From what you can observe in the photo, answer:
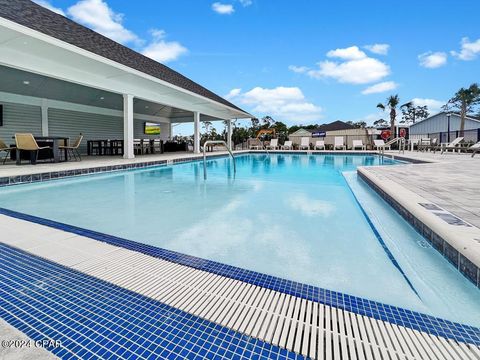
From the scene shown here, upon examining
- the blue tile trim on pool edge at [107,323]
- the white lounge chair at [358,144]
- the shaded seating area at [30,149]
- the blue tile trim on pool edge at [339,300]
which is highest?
the white lounge chair at [358,144]

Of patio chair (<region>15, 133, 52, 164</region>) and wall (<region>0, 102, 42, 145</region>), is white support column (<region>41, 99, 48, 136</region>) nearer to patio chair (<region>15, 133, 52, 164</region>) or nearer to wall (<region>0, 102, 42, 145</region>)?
wall (<region>0, 102, 42, 145</region>)

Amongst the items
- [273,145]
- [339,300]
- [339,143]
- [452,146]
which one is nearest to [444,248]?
[339,300]

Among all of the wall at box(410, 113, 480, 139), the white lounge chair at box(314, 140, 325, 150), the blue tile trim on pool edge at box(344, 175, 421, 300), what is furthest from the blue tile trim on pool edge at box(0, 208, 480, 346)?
the wall at box(410, 113, 480, 139)

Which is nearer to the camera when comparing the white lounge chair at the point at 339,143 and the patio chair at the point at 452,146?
the patio chair at the point at 452,146

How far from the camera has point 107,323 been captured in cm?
124

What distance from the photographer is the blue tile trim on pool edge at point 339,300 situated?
4.26 ft

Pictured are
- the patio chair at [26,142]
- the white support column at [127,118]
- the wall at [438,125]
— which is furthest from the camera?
the wall at [438,125]

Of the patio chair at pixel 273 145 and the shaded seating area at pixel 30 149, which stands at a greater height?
the patio chair at pixel 273 145

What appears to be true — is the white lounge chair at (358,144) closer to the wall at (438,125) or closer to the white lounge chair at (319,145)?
the white lounge chair at (319,145)

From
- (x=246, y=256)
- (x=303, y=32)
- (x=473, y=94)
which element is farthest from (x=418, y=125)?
(x=246, y=256)

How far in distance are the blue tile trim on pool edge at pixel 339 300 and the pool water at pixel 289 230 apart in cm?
12

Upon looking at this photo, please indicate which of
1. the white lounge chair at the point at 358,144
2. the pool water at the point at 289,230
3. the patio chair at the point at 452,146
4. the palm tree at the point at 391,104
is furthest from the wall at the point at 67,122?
the palm tree at the point at 391,104

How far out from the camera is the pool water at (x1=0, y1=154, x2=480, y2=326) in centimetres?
177

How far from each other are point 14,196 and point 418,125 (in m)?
45.1
